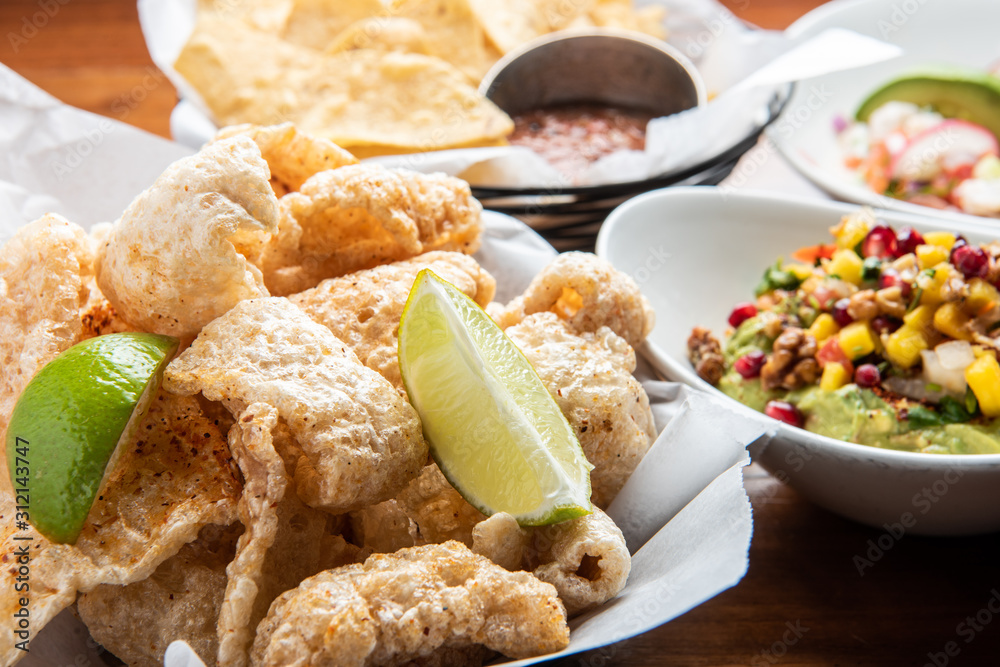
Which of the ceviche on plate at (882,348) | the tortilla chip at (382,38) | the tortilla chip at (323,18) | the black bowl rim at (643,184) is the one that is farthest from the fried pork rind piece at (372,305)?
the tortilla chip at (323,18)

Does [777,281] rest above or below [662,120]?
below

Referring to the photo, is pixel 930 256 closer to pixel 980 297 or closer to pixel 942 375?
pixel 980 297

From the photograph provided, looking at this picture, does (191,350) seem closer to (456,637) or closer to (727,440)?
(456,637)

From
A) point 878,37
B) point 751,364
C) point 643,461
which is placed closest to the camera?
point 643,461

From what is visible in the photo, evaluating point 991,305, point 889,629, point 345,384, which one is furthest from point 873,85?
point 345,384

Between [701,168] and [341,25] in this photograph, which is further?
[341,25]

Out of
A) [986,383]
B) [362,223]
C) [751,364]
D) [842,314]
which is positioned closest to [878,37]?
[842,314]
